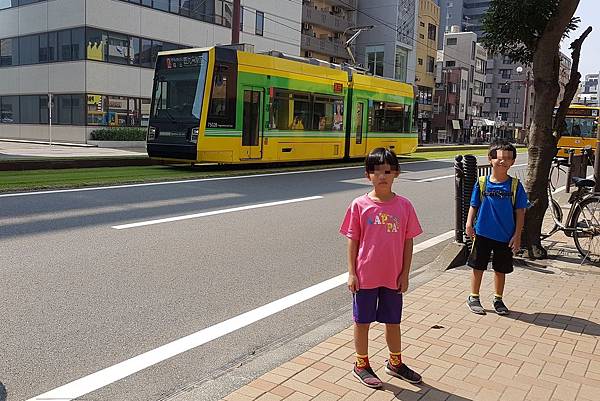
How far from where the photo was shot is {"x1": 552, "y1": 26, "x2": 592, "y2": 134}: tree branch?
752 centimetres

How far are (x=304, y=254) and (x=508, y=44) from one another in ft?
13.2

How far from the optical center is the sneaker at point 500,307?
213 inches

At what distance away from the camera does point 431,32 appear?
244 ft

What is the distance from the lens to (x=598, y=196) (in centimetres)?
740

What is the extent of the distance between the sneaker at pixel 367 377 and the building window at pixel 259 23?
142ft

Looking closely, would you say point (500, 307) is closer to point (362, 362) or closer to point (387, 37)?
point (362, 362)

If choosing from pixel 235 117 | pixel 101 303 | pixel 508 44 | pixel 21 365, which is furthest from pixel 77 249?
pixel 235 117

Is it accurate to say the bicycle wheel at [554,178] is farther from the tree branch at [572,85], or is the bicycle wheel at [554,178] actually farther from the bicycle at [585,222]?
the tree branch at [572,85]

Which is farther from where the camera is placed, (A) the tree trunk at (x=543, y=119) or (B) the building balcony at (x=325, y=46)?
(B) the building balcony at (x=325, y=46)

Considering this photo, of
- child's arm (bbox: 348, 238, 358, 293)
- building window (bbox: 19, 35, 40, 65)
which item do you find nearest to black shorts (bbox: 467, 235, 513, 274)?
child's arm (bbox: 348, 238, 358, 293)

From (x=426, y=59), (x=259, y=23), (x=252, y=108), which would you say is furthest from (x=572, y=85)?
(x=426, y=59)

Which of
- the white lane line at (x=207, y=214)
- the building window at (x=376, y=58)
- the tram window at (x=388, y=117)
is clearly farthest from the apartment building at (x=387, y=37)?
the white lane line at (x=207, y=214)

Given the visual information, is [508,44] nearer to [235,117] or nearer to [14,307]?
[14,307]

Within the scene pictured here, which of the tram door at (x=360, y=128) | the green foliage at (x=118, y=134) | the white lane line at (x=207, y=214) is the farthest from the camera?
the green foliage at (x=118, y=134)
